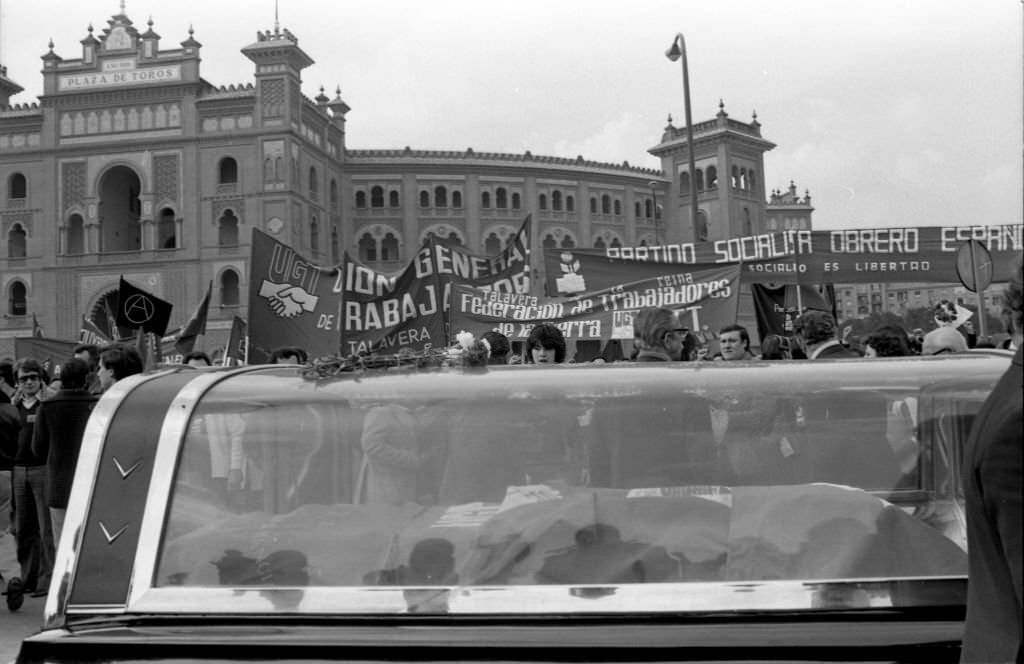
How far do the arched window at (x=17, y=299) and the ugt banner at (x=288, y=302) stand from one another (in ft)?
141

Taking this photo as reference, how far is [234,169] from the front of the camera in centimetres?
4653

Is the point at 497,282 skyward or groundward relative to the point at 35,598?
skyward

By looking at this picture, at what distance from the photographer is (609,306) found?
35.5 ft

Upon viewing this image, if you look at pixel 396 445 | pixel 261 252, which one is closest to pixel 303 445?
pixel 396 445

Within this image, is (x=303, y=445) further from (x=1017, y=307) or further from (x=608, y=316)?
(x=608, y=316)

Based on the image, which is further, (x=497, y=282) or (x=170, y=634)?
(x=497, y=282)

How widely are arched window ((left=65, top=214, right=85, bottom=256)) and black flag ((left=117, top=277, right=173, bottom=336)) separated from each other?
42569 mm

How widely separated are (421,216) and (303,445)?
2174 inches

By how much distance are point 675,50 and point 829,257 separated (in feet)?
35.1

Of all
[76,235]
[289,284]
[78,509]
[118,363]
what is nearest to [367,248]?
[76,235]

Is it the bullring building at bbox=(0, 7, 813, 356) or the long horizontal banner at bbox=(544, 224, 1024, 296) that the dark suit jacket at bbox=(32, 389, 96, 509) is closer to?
the long horizontal banner at bbox=(544, 224, 1024, 296)

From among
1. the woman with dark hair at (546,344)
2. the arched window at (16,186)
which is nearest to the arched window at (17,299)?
the arched window at (16,186)

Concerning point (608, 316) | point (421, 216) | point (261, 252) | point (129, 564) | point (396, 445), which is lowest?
point (129, 564)

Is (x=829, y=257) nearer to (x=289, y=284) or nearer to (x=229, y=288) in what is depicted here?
(x=289, y=284)
